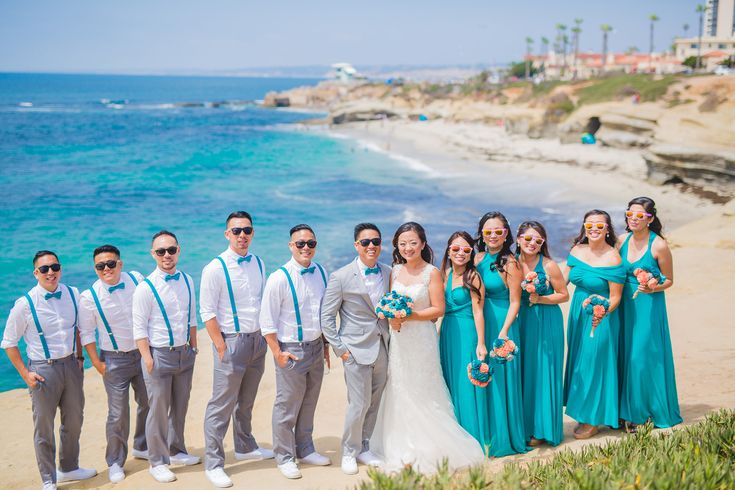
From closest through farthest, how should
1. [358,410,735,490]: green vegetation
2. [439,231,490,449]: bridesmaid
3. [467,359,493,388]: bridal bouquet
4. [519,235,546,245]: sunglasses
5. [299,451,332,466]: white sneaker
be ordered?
[358,410,735,490]: green vegetation
[467,359,493,388]: bridal bouquet
[439,231,490,449]: bridesmaid
[519,235,546,245]: sunglasses
[299,451,332,466]: white sneaker

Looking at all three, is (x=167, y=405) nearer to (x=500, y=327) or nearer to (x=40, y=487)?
(x=40, y=487)

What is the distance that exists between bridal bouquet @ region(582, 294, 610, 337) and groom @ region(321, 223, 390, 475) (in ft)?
6.31

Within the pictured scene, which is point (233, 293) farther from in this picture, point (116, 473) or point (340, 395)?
point (340, 395)

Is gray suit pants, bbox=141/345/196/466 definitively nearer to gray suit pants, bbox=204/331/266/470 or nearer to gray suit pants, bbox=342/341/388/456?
gray suit pants, bbox=204/331/266/470

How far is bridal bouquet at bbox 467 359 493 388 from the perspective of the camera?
5.88m

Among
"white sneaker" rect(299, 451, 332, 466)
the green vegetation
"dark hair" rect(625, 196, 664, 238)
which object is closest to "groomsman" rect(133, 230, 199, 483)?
"white sneaker" rect(299, 451, 332, 466)

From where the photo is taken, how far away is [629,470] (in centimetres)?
439

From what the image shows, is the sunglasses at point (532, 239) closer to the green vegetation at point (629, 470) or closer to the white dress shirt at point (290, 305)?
the green vegetation at point (629, 470)

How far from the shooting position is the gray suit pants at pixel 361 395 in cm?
610

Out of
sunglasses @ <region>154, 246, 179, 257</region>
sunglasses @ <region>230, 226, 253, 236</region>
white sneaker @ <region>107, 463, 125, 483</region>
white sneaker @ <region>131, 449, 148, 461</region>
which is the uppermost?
sunglasses @ <region>230, 226, 253, 236</region>

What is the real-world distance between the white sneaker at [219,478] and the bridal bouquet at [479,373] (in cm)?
247

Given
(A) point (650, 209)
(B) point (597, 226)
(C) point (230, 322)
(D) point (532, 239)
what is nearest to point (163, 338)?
(C) point (230, 322)

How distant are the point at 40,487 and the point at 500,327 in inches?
205

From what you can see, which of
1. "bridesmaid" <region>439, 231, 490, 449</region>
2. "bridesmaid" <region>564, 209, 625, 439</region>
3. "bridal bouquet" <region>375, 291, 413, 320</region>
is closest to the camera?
"bridal bouquet" <region>375, 291, 413, 320</region>
